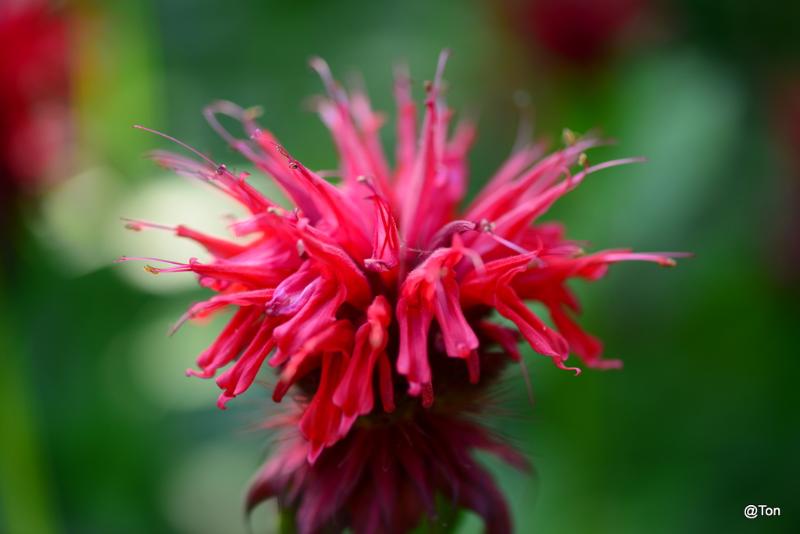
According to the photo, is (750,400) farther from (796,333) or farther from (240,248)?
(240,248)

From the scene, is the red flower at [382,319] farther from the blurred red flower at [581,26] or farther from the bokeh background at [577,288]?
the blurred red flower at [581,26]

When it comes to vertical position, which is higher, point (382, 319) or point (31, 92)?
point (31, 92)

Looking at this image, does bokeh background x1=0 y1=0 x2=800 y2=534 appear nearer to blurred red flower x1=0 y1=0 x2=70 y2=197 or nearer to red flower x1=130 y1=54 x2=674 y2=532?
blurred red flower x1=0 y1=0 x2=70 y2=197

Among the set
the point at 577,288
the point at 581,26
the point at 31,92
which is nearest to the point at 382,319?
the point at 577,288

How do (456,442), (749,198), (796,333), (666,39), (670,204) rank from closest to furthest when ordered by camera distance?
(456,442), (670,204), (796,333), (749,198), (666,39)

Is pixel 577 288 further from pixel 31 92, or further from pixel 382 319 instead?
pixel 31 92

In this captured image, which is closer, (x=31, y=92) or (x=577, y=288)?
(x=577, y=288)

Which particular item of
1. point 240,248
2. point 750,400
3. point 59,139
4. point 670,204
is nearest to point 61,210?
point 59,139
